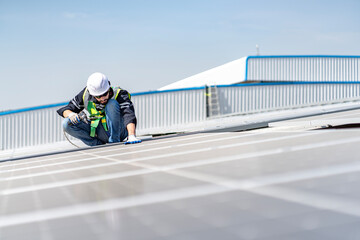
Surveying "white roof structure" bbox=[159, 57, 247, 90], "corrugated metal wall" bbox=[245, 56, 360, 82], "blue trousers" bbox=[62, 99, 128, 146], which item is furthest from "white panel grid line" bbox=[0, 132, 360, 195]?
"white roof structure" bbox=[159, 57, 247, 90]

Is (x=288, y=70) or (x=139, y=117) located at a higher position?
(x=288, y=70)

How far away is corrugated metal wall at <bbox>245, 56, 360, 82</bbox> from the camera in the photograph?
31812mm

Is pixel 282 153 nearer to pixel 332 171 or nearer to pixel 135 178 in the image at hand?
pixel 332 171

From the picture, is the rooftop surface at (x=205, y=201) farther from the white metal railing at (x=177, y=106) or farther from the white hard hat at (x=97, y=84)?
the white metal railing at (x=177, y=106)

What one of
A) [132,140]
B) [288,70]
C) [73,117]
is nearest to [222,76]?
[288,70]

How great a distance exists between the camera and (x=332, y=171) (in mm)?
1543

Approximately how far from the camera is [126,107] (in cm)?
699

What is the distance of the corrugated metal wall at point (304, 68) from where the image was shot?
31.8 metres

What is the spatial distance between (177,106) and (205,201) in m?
25.7

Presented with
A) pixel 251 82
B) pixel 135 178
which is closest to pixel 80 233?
pixel 135 178

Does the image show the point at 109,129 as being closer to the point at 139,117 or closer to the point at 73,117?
the point at 73,117

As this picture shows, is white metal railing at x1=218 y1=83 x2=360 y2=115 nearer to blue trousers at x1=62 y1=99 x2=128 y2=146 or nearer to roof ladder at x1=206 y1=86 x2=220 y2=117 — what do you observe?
roof ladder at x1=206 y1=86 x2=220 y2=117

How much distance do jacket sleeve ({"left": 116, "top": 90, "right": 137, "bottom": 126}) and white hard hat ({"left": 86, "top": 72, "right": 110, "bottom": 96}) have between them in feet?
0.97

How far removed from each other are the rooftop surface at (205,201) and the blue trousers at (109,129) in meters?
4.89
